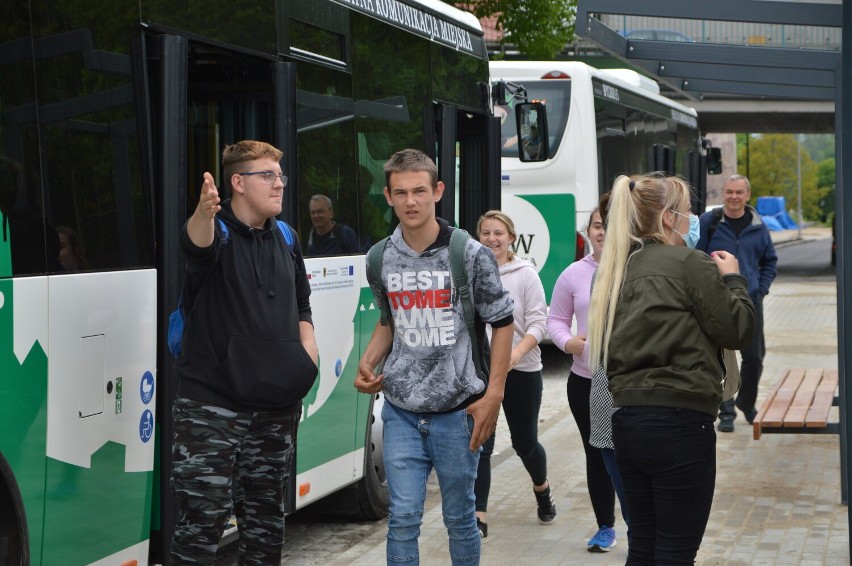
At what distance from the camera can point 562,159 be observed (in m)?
15.9

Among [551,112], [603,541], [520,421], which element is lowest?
[603,541]

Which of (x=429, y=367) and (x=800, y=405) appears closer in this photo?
(x=429, y=367)

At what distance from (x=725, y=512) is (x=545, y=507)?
1.13 meters

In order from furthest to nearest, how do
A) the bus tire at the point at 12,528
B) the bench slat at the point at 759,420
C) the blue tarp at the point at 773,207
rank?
the blue tarp at the point at 773,207
the bench slat at the point at 759,420
the bus tire at the point at 12,528

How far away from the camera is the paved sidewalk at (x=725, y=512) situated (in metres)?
7.04

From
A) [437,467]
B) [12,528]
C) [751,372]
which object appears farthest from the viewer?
[751,372]

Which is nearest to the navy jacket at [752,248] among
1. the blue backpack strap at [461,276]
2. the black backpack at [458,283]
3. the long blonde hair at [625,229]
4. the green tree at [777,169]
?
the black backpack at [458,283]

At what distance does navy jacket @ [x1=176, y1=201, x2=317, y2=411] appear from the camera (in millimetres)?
4770

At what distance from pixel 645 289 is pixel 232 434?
1.52m

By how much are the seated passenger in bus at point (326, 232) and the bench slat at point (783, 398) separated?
9.86 feet

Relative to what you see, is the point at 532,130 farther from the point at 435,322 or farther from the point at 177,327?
the point at 177,327

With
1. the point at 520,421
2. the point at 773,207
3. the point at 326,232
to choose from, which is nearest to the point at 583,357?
the point at 520,421

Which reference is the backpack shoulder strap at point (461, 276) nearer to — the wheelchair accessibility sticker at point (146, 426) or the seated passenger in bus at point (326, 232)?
the wheelchair accessibility sticker at point (146, 426)

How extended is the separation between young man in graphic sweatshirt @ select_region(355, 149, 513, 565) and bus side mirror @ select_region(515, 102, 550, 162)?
585cm
